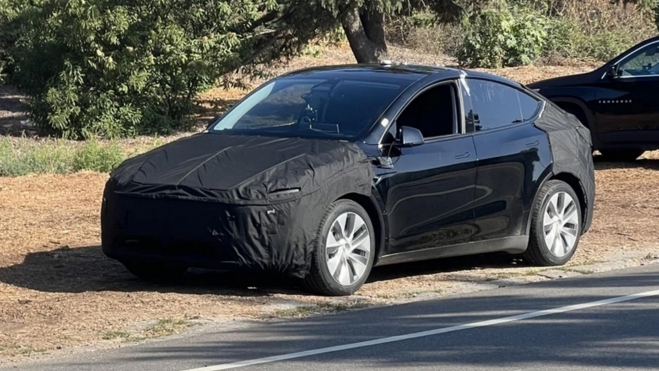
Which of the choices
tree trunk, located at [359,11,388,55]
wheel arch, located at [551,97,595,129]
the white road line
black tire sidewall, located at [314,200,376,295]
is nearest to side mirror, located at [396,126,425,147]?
black tire sidewall, located at [314,200,376,295]

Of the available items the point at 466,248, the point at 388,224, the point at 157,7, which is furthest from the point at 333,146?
the point at 157,7

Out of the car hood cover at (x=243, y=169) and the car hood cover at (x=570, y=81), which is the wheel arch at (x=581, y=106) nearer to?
the car hood cover at (x=570, y=81)

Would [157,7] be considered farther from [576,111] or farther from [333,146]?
[333,146]

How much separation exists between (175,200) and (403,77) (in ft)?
7.59

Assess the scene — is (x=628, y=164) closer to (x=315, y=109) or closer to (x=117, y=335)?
(x=315, y=109)

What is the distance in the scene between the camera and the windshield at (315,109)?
973cm

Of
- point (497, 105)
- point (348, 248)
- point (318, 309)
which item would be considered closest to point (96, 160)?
point (497, 105)

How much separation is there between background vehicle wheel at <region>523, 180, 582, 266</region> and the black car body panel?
0.36ft

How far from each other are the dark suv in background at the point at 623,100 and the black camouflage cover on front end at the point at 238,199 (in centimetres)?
806

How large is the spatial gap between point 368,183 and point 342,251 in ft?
1.79

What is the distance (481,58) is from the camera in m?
29.7

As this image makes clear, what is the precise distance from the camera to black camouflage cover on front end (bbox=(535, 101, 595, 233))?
35.1ft

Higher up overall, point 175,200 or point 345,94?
point 345,94

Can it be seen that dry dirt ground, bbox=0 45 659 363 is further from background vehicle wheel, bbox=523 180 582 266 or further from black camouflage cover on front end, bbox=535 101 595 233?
black camouflage cover on front end, bbox=535 101 595 233
